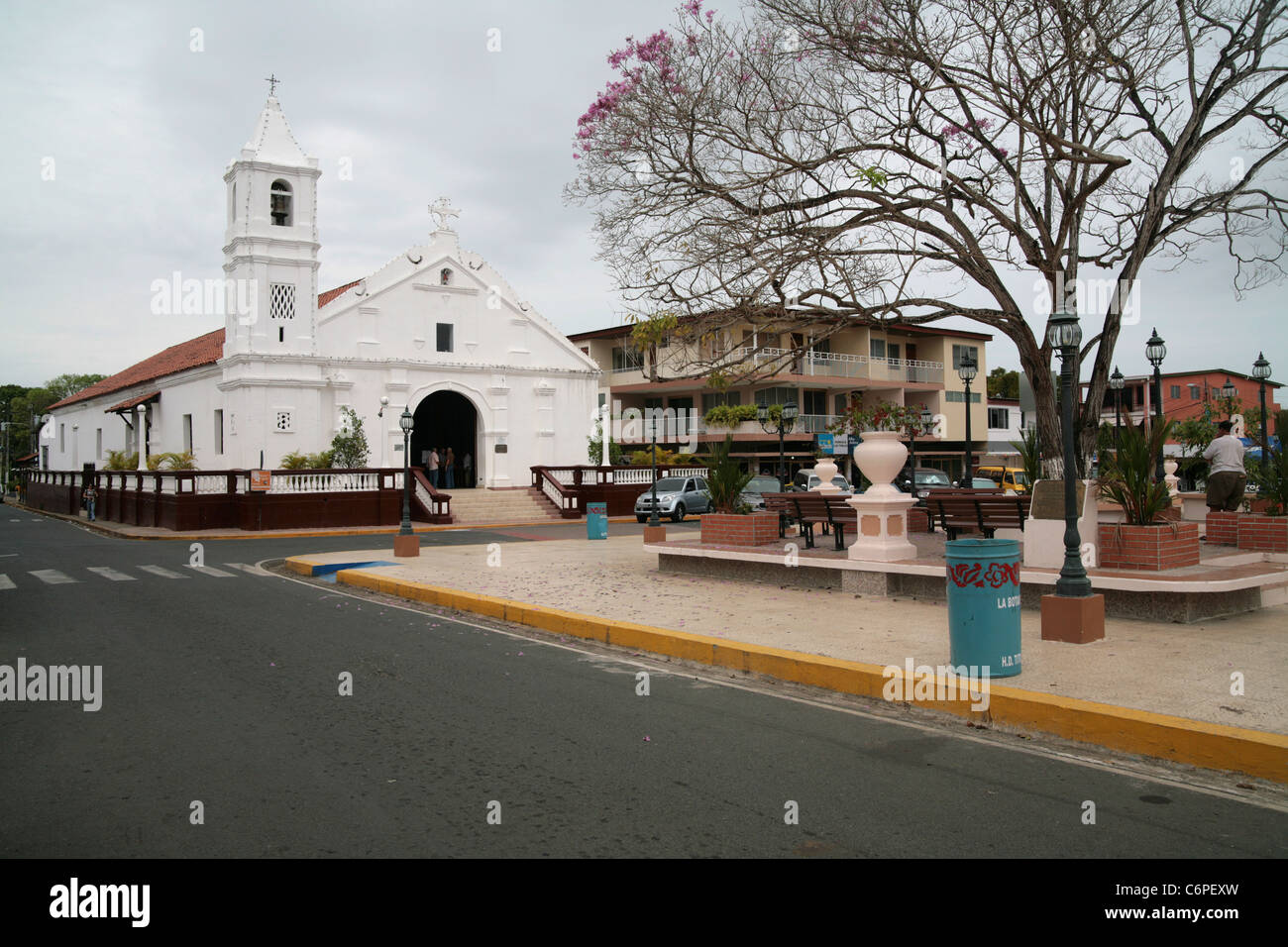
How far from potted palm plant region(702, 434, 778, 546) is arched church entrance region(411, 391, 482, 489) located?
89.4 ft

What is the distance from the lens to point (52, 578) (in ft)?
53.7

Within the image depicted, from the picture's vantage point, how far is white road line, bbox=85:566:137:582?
16141mm

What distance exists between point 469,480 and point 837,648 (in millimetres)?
33635

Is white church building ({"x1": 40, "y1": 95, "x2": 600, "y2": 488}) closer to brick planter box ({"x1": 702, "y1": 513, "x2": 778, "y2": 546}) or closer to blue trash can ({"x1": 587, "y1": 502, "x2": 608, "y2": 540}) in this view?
blue trash can ({"x1": 587, "y1": 502, "x2": 608, "y2": 540})

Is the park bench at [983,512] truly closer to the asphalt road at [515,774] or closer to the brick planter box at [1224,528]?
the brick planter box at [1224,528]

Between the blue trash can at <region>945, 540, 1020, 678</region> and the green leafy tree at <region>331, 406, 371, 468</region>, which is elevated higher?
the green leafy tree at <region>331, 406, 371, 468</region>

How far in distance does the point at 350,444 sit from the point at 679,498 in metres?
11.8

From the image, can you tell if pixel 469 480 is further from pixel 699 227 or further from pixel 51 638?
pixel 51 638

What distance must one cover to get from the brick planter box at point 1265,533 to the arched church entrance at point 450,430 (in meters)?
A: 32.2

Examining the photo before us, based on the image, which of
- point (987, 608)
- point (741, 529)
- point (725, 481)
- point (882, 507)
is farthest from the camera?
point (725, 481)

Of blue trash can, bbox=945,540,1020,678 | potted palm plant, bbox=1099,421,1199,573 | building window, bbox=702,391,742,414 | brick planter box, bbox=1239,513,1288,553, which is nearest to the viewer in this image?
blue trash can, bbox=945,540,1020,678

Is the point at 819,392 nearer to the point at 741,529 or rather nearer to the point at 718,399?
the point at 718,399

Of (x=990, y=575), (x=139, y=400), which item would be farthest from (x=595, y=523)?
(x=139, y=400)

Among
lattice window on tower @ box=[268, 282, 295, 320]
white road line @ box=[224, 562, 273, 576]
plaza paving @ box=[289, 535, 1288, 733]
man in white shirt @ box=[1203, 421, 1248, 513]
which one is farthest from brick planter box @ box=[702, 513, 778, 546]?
lattice window on tower @ box=[268, 282, 295, 320]
